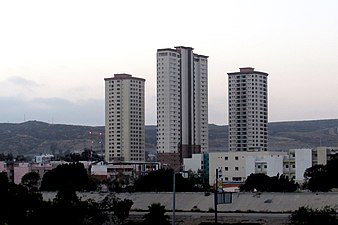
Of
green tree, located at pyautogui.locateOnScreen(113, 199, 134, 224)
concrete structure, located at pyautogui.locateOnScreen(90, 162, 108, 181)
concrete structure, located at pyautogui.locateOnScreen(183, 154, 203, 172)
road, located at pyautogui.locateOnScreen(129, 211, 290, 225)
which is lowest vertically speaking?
road, located at pyautogui.locateOnScreen(129, 211, 290, 225)

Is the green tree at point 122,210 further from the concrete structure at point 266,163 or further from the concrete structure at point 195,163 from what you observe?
the concrete structure at point 195,163

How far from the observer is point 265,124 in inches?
3698

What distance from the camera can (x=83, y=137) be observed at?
527ft

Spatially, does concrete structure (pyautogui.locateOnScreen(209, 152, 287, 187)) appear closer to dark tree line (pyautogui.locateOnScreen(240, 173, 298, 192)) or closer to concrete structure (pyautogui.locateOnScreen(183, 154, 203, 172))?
concrete structure (pyautogui.locateOnScreen(183, 154, 203, 172))

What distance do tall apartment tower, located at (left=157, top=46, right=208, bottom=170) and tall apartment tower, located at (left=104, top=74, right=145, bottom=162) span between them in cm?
1019

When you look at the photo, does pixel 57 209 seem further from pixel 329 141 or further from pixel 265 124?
pixel 329 141

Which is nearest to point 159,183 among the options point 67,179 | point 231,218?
point 67,179

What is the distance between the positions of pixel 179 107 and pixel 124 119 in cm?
1423

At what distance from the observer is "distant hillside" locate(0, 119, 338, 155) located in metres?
152

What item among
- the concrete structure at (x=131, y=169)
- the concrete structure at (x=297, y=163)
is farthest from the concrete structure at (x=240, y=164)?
the concrete structure at (x=131, y=169)

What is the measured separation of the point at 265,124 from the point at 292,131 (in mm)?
87519

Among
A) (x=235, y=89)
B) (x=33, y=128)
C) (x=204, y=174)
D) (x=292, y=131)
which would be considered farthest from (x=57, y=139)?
(x=204, y=174)

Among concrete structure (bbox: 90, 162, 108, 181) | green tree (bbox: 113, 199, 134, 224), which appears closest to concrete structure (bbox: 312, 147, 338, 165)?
concrete structure (bbox: 90, 162, 108, 181)

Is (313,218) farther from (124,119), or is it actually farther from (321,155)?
(124,119)
